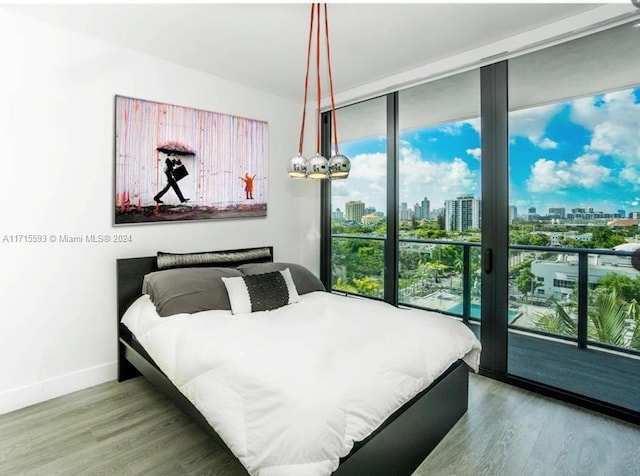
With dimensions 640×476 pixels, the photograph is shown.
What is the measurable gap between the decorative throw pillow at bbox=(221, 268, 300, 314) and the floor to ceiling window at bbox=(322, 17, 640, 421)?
51.5 inches

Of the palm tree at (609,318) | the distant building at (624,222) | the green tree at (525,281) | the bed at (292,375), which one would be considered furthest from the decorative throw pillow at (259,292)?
the distant building at (624,222)

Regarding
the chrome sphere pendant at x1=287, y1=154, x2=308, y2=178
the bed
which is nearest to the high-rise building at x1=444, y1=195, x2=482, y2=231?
the bed

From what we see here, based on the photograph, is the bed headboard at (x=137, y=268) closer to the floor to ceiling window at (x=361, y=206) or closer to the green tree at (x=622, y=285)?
the floor to ceiling window at (x=361, y=206)

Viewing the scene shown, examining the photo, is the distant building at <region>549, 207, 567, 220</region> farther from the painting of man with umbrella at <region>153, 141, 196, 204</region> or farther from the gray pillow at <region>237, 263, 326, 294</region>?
the painting of man with umbrella at <region>153, 141, 196, 204</region>

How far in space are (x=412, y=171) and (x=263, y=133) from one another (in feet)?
5.56

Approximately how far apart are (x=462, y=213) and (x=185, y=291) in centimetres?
249

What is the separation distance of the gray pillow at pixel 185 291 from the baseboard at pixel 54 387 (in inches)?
30.2

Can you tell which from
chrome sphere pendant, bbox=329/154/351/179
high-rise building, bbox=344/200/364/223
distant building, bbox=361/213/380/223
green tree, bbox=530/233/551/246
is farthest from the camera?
high-rise building, bbox=344/200/364/223

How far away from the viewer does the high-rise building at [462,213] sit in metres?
3.19

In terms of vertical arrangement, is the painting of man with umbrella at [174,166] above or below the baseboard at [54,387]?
above

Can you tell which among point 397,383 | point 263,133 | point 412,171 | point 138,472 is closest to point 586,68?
point 412,171

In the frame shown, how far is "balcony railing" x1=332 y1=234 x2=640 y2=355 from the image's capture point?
262 cm

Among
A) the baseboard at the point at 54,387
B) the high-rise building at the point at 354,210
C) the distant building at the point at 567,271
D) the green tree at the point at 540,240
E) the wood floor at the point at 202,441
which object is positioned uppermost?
the high-rise building at the point at 354,210

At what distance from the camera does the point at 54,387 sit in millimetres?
2717
